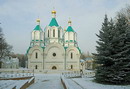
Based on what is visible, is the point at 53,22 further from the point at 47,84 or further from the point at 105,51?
the point at 105,51

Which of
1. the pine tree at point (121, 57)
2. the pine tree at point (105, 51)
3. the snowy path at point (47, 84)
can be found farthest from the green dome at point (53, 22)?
the pine tree at point (121, 57)

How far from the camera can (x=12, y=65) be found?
205 feet

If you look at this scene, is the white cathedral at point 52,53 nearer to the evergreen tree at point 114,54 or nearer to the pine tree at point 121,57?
the evergreen tree at point 114,54

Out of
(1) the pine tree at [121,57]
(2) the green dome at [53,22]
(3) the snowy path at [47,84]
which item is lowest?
(3) the snowy path at [47,84]

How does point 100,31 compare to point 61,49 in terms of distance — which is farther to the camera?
point 61,49

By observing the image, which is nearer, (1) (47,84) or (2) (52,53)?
(1) (47,84)

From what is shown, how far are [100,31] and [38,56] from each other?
101 feet

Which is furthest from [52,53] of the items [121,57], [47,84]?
[121,57]

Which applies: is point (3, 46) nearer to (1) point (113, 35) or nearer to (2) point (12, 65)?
(1) point (113, 35)

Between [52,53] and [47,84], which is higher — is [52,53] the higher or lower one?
the higher one

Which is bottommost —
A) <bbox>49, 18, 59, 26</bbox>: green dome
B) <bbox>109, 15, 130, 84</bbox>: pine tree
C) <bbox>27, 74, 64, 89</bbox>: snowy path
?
<bbox>27, 74, 64, 89</bbox>: snowy path

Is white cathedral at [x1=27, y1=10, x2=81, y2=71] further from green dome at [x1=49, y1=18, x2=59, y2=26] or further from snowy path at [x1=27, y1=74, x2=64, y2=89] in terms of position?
snowy path at [x1=27, y1=74, x2=64, y2=89]

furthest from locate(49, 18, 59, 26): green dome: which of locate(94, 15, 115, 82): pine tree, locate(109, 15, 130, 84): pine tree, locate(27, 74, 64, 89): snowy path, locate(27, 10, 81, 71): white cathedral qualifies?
locate(109, 15, 130, 84): pine tree

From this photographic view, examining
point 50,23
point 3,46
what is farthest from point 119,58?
point 50,23
